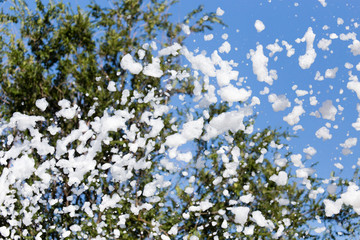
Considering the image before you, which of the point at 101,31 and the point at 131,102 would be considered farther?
the point at 101,31

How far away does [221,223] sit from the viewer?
7.50 m

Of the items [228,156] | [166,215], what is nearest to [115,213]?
[166,215]

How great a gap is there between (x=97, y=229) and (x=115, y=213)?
0.40 meters

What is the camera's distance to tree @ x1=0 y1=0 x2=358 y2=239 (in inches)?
288

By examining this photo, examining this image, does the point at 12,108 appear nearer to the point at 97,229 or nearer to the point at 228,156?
the point at 97,229

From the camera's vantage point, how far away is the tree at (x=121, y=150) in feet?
24.0

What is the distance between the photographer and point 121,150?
25.9ft

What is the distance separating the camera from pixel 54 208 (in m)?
7.78

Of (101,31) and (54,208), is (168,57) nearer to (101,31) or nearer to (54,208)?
(101,31)

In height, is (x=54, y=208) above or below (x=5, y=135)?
below

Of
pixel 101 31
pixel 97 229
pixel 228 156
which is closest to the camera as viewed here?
pixel 97 229

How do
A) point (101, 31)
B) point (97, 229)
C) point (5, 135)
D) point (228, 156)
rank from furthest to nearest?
point (101, 31) → point (5, 135) → point (228, 156) → point (97, 229)

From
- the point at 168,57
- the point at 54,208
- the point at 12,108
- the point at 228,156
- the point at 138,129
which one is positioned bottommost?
the point at 54,208

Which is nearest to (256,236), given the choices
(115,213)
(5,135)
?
(115,213)
